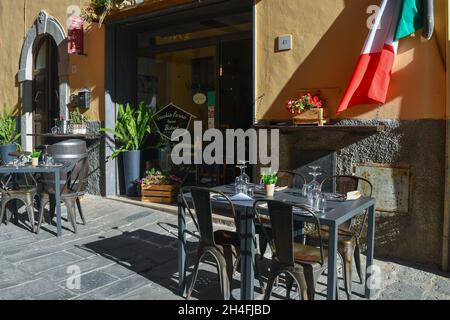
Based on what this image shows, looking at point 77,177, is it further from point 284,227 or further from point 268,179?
point 284,227

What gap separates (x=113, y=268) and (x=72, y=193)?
1.66 meters

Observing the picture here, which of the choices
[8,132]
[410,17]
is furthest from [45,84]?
[410,17]

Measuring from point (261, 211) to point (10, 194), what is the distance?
381cm

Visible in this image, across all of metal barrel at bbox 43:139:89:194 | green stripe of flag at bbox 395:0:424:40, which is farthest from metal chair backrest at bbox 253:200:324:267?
metal barrel at bbox 43:139:89:194

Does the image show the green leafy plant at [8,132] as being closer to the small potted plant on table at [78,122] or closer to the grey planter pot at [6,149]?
the grey planter pot at [6,149]

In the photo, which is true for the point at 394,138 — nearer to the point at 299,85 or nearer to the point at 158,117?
the point at 299,85

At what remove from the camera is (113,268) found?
13.3 ft

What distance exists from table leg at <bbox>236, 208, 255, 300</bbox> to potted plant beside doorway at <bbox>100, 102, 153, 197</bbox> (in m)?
4.33

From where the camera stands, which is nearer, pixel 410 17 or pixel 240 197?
pixel 240 197

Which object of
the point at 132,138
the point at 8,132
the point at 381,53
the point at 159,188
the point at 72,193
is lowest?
the point at 159,188

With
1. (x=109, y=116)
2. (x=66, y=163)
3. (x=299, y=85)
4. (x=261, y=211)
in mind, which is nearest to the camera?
(x=261, y=211)

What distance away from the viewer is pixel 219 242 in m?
3.43

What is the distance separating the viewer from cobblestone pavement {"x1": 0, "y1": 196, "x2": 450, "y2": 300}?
11.5 feet
